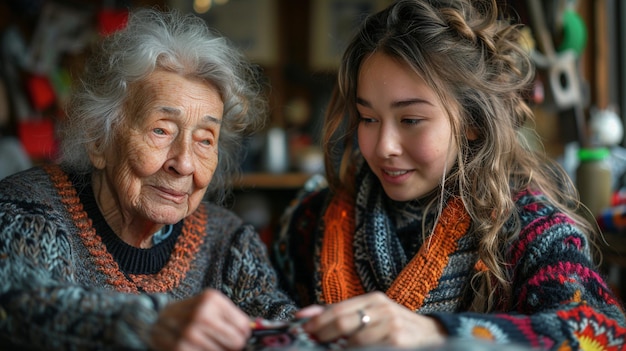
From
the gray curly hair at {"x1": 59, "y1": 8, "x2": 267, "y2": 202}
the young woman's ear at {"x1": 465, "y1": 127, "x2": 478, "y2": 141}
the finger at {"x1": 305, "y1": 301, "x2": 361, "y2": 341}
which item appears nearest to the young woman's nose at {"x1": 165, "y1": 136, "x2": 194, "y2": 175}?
the gray curly hair at {"x1": 59, "y1": 8, "x2": 267, "y2": 202}

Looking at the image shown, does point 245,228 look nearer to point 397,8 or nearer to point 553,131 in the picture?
point 397,8

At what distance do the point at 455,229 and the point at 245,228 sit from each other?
0.49 m

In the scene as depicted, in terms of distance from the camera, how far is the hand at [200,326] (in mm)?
A: 916

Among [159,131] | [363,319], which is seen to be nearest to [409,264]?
[363,319]

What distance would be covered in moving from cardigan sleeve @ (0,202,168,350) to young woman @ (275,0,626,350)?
493 millimetres

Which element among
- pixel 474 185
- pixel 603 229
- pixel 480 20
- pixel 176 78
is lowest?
pixel 603 229

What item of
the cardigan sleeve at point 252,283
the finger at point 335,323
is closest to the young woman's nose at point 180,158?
the cardigan sleeve at point 252,283

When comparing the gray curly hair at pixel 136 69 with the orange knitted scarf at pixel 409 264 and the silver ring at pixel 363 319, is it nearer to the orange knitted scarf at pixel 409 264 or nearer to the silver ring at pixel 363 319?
the orange knitted scarf at pixel 409 264

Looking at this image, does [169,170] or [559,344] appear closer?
[559,344]

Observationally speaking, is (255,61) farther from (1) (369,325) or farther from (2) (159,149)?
(1) (369,325)

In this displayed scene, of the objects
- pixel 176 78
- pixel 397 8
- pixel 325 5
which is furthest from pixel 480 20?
pixel 325 5

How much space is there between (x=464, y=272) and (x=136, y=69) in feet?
2.63

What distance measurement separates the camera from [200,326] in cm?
92

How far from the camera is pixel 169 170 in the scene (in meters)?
1.37
